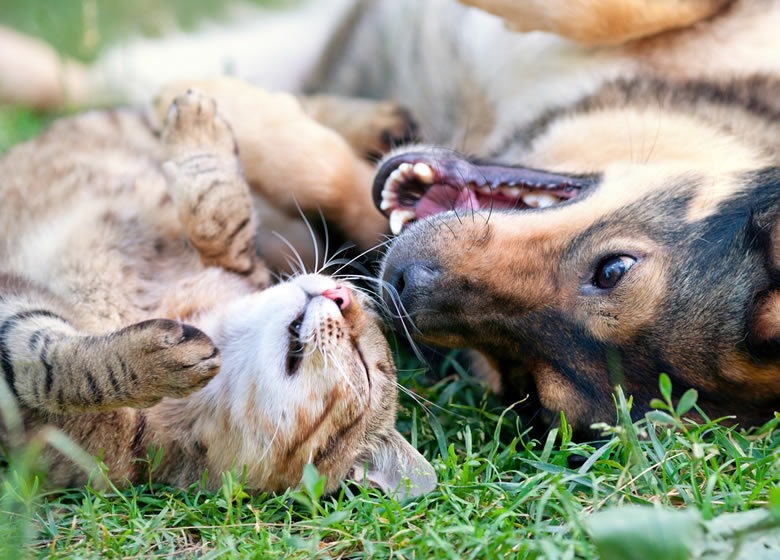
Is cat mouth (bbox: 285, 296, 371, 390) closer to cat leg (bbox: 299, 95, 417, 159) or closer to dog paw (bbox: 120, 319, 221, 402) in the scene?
dog paw (bbox: 120, 319, 221, 402)

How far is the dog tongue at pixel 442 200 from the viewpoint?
10.7 ft

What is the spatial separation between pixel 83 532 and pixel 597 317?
5.61ft

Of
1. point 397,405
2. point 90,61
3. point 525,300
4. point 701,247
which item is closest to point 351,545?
point 397,405

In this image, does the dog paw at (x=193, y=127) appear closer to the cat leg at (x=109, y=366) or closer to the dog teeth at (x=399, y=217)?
the dog teeth at (x=399, y=217)

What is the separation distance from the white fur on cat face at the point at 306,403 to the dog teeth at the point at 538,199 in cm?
79

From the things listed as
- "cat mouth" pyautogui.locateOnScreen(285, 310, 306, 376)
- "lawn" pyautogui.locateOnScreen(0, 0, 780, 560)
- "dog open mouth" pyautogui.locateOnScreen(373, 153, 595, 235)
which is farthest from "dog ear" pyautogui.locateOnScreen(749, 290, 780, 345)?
"cat mouth" pyautogui.locateOnScreen(285, 310, 306, 376)

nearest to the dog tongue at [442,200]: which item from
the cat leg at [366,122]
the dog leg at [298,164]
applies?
the dog leg at [298,164]

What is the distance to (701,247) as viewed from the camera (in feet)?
8.91

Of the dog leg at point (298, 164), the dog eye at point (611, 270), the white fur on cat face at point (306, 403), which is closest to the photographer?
the dog eye at point (611, 270)

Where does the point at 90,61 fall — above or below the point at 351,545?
above

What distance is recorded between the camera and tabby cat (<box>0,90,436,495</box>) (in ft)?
8.20

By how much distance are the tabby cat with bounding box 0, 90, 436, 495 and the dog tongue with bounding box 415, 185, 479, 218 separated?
433 millimetres

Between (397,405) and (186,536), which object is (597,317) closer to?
(397,405)

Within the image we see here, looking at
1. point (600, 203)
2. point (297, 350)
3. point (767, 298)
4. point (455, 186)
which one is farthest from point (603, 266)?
point (297, 350)
